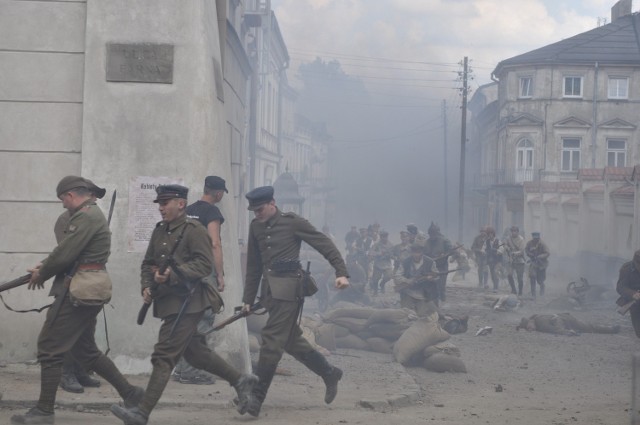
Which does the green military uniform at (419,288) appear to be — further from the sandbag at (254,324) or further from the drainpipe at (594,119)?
the drainpipe at (594,119)

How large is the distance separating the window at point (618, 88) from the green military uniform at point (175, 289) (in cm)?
4301

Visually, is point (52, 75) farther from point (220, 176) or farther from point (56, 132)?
point (220, 176)

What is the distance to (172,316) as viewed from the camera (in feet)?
20.4

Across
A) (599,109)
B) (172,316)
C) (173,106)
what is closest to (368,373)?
(173,106)

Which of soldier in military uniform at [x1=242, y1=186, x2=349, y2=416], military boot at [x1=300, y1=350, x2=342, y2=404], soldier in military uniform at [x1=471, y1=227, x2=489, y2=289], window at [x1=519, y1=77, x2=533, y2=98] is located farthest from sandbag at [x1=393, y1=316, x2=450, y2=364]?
window at [x1=519, y1=77, x2=533, y2=98]

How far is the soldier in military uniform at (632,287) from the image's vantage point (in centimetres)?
1075

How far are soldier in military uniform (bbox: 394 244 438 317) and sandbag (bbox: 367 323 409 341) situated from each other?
4.24 ft

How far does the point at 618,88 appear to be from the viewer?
4622 centimetres

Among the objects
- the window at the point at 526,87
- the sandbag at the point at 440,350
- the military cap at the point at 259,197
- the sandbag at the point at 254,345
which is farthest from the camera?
the window at the point at 526,87

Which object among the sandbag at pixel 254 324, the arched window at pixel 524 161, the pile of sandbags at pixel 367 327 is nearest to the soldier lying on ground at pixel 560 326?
the pile of sandbags at pixel 367 327

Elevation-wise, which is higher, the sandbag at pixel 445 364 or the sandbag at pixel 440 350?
the sandbag at pixel 440 350

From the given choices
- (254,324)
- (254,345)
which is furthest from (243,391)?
(254,324)

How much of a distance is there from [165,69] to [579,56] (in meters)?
41.1

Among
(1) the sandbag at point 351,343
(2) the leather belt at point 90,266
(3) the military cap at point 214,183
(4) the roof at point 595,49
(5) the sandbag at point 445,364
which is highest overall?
(4) the roof at point 595,49
